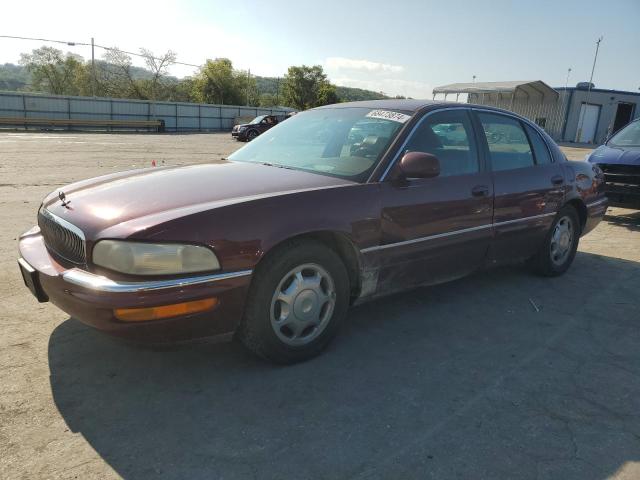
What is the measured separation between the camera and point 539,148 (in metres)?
4.74

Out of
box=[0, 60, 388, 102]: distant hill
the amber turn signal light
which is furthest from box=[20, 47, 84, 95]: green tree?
the amber turn signal light

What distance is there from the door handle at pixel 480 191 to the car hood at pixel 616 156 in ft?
17.1

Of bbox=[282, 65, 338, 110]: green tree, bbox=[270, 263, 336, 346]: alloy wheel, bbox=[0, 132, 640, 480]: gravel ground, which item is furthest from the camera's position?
bbox=[282, 65, 338, 110]: green tree

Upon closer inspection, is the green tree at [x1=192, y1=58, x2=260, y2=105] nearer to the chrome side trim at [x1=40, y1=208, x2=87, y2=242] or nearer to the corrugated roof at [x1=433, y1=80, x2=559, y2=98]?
the corrugated roof at [x1=433, y1=80, x2=559, y2=98]

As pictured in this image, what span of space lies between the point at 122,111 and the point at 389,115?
119 feet

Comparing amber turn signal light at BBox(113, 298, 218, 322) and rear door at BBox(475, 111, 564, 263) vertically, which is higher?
rear door at BBox(475, 111, 564, 263)

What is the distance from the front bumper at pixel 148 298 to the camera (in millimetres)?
→ 2389

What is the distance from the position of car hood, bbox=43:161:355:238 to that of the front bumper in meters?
0.28

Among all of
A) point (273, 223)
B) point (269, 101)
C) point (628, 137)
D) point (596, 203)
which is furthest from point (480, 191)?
point (269, 101)

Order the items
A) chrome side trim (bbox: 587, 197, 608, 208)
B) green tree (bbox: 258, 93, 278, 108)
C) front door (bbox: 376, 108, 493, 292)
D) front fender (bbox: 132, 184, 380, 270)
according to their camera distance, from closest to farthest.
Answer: front fender (bbox: 132, 184, 380, 270) → front door (bbox: 376, 108, 493, 292) → chrome side trim (bbox: 587, 197, 608, 208) → green tree (bbox: 258, 93, 278, 108)

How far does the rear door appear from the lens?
13.6 ft

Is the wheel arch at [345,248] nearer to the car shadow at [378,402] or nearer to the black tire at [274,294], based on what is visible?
the black tire at [274,294]

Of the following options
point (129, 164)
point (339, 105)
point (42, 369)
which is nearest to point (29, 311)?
point (42, 369)

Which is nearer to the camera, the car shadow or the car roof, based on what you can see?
the car shadow
